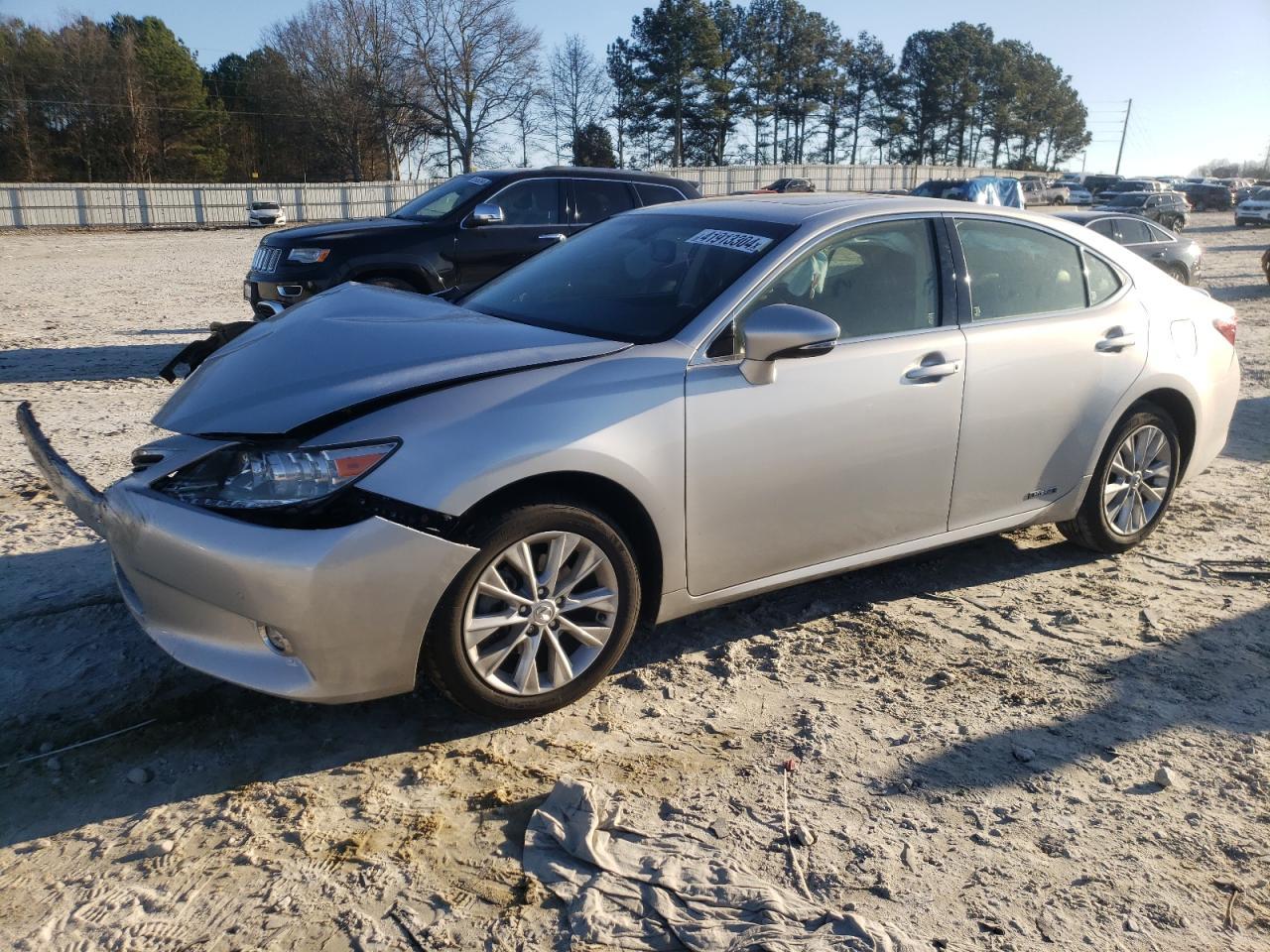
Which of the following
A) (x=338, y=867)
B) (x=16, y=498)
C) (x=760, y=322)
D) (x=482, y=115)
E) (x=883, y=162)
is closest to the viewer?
(x=338, y=867)

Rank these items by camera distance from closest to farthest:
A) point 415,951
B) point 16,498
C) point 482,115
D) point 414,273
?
point 415,951 → point 16,498 → point 414,273 → point 482,115

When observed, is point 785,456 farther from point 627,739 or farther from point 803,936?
point 803,936

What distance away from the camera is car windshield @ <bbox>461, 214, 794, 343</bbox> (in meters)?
3.73

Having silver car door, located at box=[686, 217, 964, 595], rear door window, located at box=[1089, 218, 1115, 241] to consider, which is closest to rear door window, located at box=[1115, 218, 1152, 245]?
rear door window, located at box=[1089, 218, 1115, 241]

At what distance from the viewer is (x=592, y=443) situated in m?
3.20

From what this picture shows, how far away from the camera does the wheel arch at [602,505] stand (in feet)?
10.1

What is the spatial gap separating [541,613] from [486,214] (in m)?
6.72

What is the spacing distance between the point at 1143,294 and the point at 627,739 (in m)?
3.41

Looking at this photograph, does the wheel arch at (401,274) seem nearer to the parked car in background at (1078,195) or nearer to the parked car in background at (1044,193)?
the parked car in background at (1044,193)

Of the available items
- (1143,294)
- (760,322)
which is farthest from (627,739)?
(1143,294)

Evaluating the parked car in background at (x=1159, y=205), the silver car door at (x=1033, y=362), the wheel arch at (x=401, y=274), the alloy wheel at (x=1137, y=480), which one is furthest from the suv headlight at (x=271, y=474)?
the parked car in background at (x=1159, y=205)

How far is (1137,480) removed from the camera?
4938 mm

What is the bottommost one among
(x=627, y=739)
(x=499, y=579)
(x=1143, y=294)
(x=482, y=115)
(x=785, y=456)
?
(x=627, y=739)

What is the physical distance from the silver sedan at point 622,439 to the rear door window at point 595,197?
562cm
